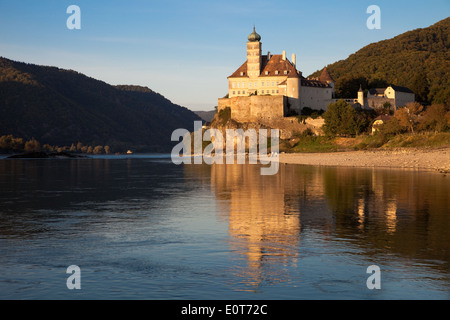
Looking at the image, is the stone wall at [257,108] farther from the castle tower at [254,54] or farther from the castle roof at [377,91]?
the castle roof at [377,91]

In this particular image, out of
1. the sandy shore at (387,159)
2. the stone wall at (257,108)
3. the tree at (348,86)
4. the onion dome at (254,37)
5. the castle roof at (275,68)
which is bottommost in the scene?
the sandy shore at (387,159)

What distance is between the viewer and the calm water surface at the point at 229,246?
38.1 feet

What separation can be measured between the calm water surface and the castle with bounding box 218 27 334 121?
74349 mm

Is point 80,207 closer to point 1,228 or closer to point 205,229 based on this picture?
point 1,228

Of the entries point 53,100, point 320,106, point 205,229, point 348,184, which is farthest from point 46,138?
point 205,229

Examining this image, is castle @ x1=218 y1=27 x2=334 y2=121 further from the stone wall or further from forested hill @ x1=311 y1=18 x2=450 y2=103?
forested hill @ x1=311 y1=18 x2=450 y2=103

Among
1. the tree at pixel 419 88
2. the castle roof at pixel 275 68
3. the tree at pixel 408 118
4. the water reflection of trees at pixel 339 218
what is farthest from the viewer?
the tree at pixel 419 88

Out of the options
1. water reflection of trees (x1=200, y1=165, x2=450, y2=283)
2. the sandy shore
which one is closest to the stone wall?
the sandy shore

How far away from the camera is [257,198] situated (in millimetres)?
29578

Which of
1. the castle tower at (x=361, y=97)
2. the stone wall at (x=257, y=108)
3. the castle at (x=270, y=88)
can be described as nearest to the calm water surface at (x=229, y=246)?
the castle tower at (x=361, y=97)

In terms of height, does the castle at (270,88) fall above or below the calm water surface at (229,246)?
above

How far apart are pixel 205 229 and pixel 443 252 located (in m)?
8.32

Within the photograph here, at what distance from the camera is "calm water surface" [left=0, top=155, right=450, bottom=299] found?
11.6m

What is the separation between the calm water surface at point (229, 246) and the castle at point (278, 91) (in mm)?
73796
